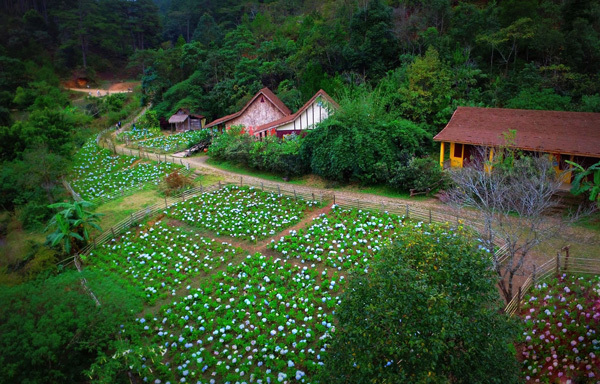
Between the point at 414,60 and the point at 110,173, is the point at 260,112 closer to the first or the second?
the point at 110,173

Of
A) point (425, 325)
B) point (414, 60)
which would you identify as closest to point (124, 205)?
point (425, 325)

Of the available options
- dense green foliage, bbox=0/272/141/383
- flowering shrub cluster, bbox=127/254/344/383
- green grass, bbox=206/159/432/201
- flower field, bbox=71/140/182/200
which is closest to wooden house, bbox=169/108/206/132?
flower field, bbox=71/140/182/200

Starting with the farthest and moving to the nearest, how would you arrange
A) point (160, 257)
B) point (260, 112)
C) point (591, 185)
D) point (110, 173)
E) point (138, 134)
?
point (138, 134)
point (260, 112)
point (110, 173)
point (160, 257)
point (591, 185)

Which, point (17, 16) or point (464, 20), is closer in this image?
point (464, 20)

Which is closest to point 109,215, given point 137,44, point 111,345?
point 111,345

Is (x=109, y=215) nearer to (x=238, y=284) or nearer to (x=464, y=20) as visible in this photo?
(x=238, y=284)

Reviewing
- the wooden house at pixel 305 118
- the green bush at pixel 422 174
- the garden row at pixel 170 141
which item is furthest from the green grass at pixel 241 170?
the green bush at pixel 422 174
